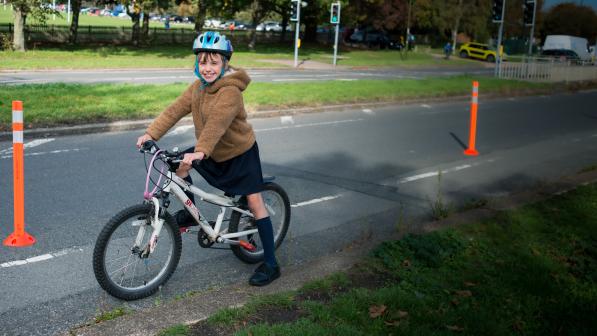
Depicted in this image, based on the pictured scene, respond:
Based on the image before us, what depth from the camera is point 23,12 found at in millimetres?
30609

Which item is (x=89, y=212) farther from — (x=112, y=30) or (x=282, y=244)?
(x=112, y=30)

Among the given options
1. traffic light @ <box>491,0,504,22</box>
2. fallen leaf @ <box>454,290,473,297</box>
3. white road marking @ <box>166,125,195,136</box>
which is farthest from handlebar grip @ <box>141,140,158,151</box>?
traffic light @ <box>491,0,504,22</box>

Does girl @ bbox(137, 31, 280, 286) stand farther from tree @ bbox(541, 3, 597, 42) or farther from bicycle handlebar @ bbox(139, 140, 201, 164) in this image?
tree @ bbox(541, 3, 597, 42)

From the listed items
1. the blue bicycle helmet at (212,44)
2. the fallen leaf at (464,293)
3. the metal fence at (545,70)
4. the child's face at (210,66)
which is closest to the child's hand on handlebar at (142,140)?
the child's face at (210,66)

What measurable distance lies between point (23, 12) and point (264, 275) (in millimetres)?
30011

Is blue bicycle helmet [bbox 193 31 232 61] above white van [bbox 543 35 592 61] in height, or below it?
below

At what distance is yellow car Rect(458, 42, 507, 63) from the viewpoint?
57375 millimetres

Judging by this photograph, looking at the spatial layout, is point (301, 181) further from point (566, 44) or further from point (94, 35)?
point (566, 44)

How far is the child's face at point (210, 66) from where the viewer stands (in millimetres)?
4215

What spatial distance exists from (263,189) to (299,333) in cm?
164

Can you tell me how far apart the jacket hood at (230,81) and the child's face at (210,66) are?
0.18 feet

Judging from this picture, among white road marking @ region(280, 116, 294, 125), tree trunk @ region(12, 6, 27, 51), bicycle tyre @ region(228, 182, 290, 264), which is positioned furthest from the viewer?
tree trunk @ region(12, 6, 27, 51)

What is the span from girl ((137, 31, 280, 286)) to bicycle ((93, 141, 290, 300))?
0.37 feet

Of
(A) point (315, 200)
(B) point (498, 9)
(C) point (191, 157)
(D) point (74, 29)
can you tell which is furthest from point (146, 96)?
(D) point (74, 29)
